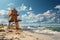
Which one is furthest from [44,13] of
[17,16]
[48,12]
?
[17,16]

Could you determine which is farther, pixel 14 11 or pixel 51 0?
pixel 51 0

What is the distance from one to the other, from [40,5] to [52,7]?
129cm

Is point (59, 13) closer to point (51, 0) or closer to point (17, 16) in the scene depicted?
point (51, 0)

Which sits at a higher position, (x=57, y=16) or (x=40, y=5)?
(x=40, y=5)

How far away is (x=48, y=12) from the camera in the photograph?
37.4ft

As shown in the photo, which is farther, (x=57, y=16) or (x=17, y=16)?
(x=57, y=16)

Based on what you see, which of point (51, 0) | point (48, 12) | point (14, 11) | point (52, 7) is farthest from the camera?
point (48, 12)

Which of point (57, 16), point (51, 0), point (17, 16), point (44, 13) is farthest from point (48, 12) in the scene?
point (17, 16)

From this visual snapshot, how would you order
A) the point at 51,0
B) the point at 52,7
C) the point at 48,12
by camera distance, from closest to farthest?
the point at 51,0 → the point at 52,7 → the point at 48,12

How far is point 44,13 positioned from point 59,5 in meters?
2.02

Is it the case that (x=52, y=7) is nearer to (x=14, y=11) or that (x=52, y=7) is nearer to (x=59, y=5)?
(x=59, y=5)

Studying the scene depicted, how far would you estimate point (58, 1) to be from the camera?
9367 mm

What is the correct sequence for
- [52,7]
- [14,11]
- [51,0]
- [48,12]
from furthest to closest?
[48,12], [52,7], [51,0], [14,11]

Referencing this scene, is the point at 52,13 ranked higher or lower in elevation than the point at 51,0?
lower
